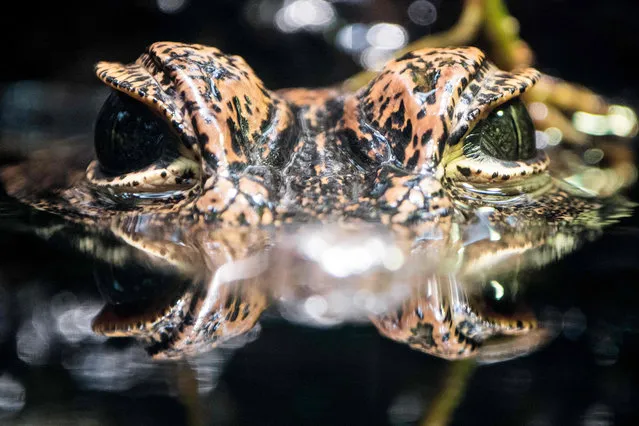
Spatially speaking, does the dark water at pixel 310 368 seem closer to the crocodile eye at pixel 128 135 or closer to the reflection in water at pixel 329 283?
the reflection in water at pixel 329 283

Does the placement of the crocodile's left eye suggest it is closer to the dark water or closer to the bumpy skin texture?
the bumpy skin texture

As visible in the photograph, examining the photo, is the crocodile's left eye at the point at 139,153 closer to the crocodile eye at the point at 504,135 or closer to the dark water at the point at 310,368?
the dark water at the point at 310,368

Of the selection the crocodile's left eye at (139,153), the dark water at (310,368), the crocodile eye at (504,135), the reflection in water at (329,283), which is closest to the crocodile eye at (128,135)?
the crocodile's left eye at (139,153)

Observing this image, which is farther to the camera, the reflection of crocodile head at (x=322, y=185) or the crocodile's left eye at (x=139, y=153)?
the crocodile's left eye at (x=139, y=153)

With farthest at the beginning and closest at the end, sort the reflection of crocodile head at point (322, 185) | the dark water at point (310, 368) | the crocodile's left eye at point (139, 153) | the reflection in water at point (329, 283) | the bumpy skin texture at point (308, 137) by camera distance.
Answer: the crocodile's left eye at point (139, 153) → the bumpy skin texture at point (308, 137) → the reflection of crocodile head at point (322, 185) → the reflection in water at point (329, 283) → the dark water at point (310, 368)

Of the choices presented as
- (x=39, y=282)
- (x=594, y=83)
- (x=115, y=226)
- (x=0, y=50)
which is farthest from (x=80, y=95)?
(x=594, y=83)

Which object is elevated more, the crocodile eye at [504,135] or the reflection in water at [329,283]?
the crocodile eye at [504,135]

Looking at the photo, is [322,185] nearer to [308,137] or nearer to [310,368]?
[308,137]

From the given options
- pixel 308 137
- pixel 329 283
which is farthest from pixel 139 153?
pixel 329 283

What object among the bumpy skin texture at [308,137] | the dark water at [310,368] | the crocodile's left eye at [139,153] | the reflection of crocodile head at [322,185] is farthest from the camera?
the crocodile's left eye at [139,153]
